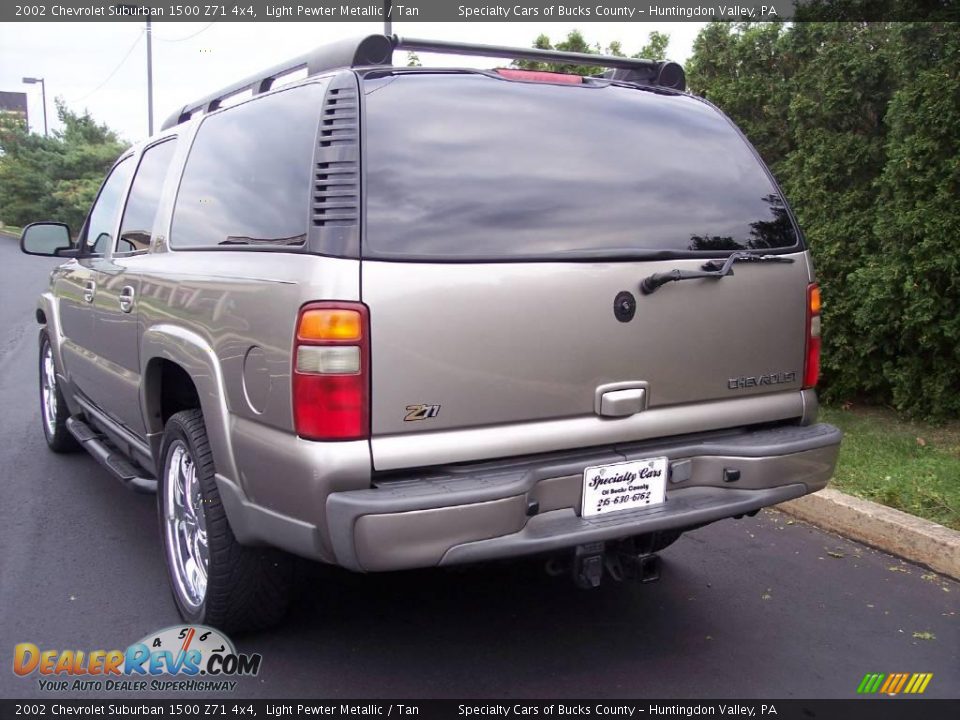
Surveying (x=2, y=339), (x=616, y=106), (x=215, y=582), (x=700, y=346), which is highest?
(x=616, y=106)

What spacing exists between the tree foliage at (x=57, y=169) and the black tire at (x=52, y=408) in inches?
1507

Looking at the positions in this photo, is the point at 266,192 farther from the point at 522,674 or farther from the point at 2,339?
the point at 2,339

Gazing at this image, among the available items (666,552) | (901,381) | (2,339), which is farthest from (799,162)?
(2,339)

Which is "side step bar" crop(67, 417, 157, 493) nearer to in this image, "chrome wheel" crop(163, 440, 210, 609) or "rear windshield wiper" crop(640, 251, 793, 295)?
"chrome wheel" crop(163, 440, 210, 609)

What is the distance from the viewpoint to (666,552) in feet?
14.3

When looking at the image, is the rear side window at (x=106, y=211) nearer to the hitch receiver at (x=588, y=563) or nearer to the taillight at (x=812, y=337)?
the hitch receiver at (x=588, y=563)

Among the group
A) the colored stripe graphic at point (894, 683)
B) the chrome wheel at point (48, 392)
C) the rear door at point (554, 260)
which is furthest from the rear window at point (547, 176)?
the chrome wheel at point (48, 392)

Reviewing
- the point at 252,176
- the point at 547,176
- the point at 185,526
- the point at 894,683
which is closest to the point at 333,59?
the point at 252,176

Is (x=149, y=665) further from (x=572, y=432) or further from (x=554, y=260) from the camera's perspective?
(x=554, y=260)

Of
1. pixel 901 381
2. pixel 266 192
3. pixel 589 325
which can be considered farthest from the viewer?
pixel 901 381

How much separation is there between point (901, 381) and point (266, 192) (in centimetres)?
464

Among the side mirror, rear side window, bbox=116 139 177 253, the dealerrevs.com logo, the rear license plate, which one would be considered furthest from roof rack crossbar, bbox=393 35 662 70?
the side mirror

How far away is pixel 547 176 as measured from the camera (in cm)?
296

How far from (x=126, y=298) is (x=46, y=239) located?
1542mm
